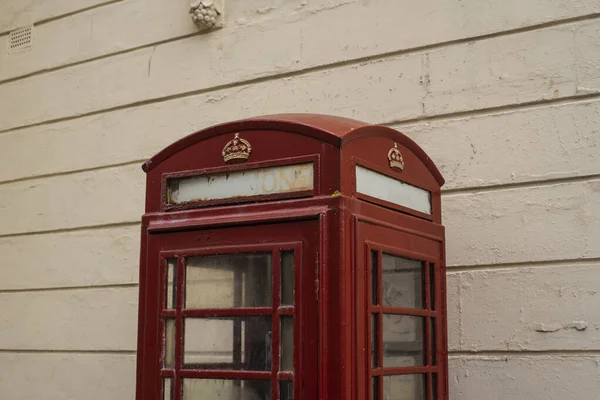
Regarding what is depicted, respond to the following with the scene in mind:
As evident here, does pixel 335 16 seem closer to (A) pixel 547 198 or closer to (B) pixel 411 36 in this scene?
(B) pixel 411 36

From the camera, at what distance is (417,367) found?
9.60 feet

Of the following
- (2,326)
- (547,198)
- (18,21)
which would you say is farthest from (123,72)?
(547,198)

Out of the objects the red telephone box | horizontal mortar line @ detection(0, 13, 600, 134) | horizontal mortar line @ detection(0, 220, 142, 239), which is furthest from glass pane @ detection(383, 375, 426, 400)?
horizontal mortar line @ detection(0, 220, 142, 239)

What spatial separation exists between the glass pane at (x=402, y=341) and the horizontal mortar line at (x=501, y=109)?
0.98 m

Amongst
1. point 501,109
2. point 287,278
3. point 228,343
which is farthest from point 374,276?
point 501,109

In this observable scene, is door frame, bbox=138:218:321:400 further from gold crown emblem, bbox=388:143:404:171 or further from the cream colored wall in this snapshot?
the cream colored wall

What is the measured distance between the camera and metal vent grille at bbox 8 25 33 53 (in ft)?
17.0

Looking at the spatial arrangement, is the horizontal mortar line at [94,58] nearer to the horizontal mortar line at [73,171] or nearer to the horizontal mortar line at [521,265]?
the horizontal mortar line at [73,171]

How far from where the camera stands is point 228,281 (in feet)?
9.04

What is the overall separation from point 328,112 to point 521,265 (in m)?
1.16

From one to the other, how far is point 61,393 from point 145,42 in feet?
6.54

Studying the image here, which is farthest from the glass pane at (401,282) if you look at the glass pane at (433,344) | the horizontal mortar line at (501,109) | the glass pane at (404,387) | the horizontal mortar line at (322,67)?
the horizontal mortar line at (322,67)

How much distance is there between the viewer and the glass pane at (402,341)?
2.76m

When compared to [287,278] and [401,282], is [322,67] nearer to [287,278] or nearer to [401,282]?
[401,282]
